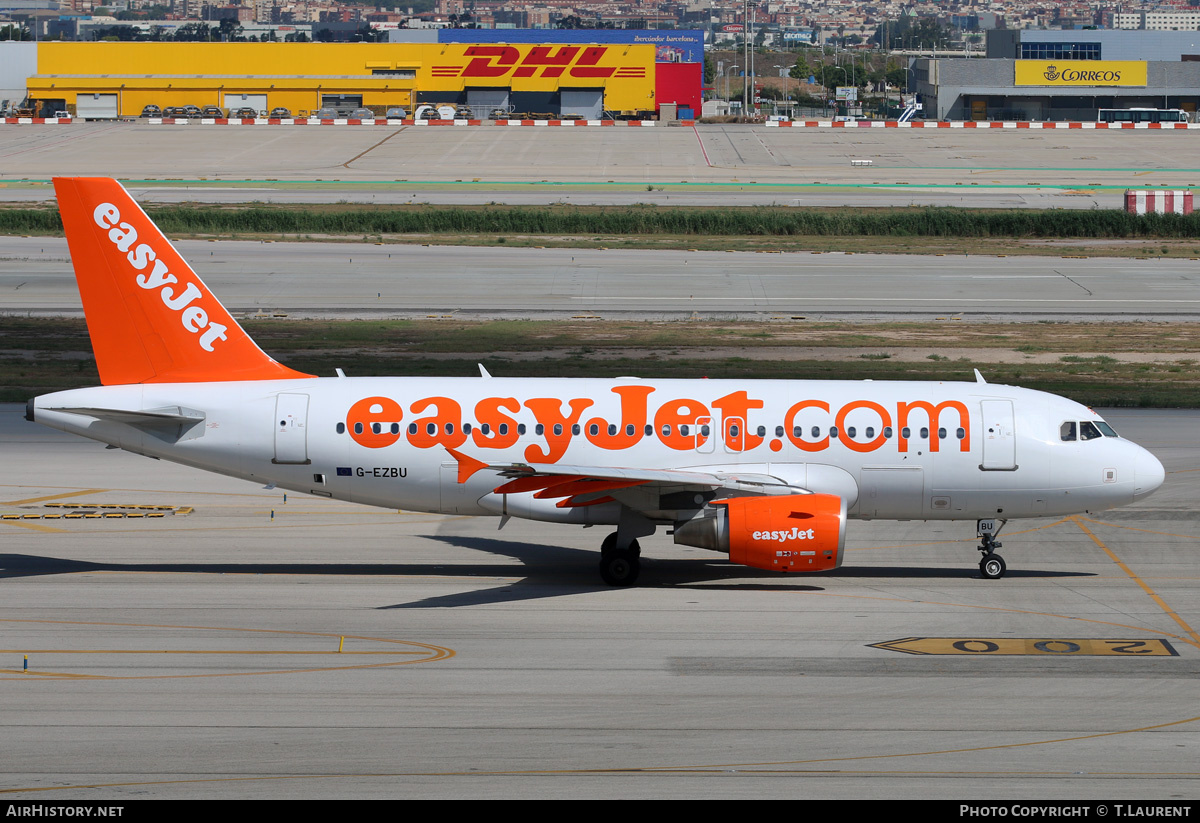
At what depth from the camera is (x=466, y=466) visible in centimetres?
2711

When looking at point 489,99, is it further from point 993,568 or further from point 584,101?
point 993,568

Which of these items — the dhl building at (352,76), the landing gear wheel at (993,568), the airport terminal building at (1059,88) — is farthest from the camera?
the airport terminal building at (1059,88)

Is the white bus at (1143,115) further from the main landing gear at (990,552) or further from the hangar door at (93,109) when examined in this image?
the main landing gear at (990,552)

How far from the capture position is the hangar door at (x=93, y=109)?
16588 centimetres

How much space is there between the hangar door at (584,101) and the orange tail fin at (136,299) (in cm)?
16245

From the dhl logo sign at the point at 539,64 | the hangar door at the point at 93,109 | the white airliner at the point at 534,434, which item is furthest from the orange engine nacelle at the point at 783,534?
the dhl logo sign at the point at 539,64

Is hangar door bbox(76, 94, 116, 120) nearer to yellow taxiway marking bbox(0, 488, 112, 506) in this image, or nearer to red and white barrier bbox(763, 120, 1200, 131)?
red and white barrier bbox(763, 120, 1200, 131)

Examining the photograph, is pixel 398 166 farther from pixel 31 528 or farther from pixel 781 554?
pixel 781 554

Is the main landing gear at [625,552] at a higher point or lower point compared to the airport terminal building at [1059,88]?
lower

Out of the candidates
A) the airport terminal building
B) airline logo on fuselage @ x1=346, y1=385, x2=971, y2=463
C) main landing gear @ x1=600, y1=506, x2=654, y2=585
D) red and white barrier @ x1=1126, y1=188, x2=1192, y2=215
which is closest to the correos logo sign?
the airport terminal building

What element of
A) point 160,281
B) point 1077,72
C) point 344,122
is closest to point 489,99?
point 344,122

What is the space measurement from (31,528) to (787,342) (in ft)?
105
